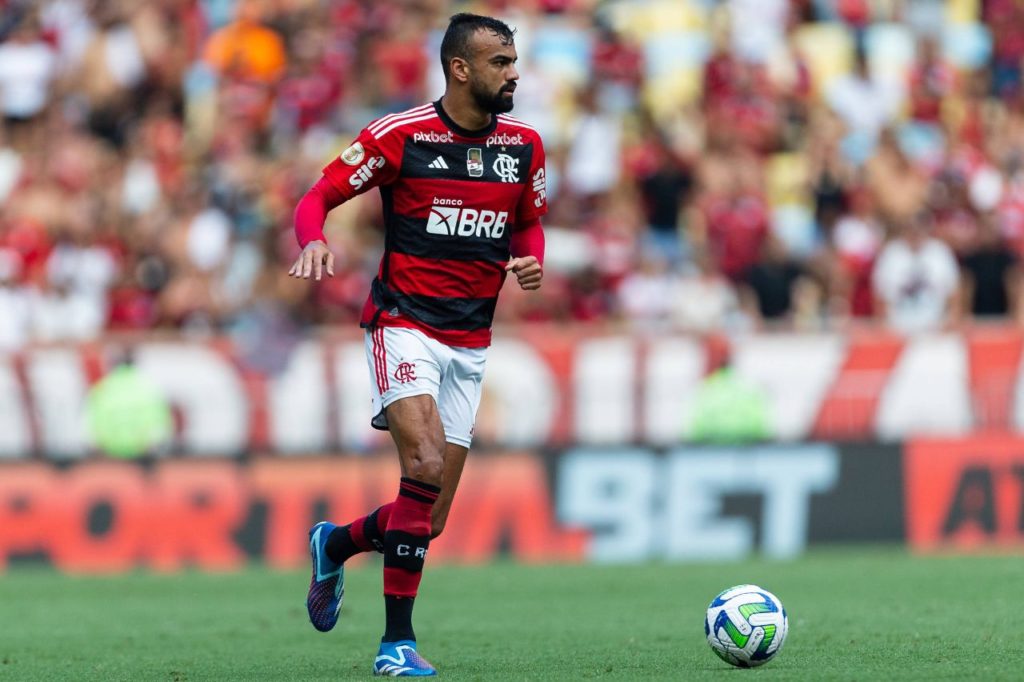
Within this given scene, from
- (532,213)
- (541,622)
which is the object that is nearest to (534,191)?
(532,213)

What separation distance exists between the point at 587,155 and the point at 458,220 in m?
11.1

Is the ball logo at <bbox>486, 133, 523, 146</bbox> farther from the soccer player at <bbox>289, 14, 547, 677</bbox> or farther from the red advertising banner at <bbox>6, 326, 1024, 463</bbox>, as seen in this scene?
the red advertising banner at <bbox>6, 326, 1024, 463</bbox>

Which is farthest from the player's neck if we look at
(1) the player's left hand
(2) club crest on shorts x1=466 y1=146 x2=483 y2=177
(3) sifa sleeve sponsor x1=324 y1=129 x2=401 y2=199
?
(1) the player's left hand

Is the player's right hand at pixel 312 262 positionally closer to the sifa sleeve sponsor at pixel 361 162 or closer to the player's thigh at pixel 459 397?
the sifa sleeve sponsor at pixel 361 162

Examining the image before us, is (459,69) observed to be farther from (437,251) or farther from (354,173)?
(437,251)

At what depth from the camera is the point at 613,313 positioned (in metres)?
17.8

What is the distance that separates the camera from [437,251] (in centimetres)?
834

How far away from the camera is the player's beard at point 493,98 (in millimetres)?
8219

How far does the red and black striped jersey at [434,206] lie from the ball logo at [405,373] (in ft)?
0.72

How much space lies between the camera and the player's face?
8203 millimetres

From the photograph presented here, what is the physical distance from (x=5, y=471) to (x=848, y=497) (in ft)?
23.8

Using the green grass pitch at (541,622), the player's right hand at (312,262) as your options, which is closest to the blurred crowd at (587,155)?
the green grass pitch at (541,622)

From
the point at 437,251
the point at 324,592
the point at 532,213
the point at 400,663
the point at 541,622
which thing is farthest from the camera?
the point at 541,622

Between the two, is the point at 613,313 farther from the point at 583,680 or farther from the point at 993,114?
the point at 583,680
